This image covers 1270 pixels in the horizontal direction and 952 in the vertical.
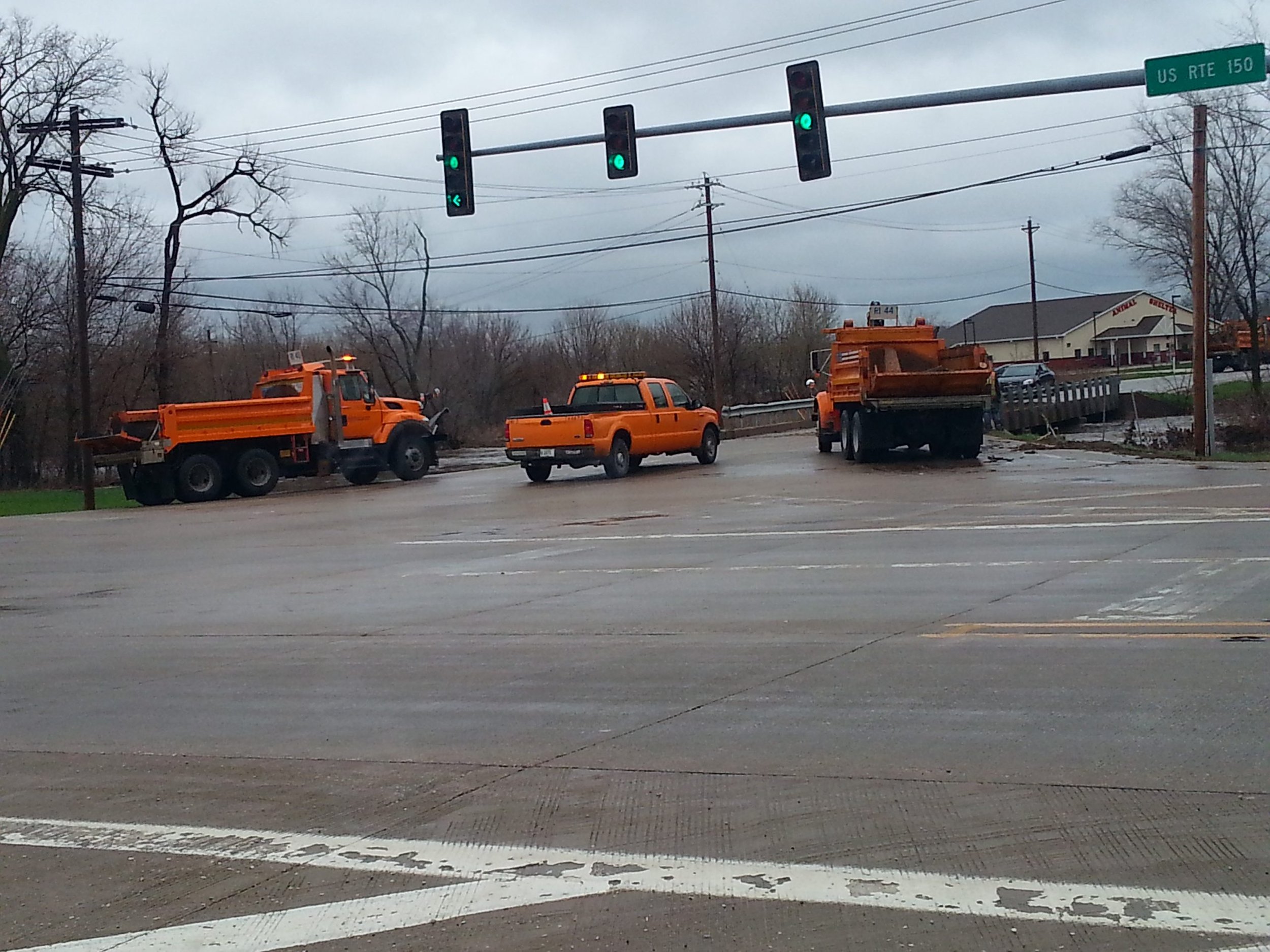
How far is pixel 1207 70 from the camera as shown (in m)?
17.5

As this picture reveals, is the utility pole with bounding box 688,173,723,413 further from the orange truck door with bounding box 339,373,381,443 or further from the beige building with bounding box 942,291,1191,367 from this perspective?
the beige building with bounding box 942,291,1191,367

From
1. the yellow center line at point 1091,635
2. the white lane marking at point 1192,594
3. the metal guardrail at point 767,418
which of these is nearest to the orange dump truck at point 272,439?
the metal guardrail at point 767,418

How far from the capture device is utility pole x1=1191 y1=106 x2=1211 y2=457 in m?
25.5

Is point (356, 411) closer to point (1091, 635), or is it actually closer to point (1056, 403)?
point (1056, 403)

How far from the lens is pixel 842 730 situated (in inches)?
276

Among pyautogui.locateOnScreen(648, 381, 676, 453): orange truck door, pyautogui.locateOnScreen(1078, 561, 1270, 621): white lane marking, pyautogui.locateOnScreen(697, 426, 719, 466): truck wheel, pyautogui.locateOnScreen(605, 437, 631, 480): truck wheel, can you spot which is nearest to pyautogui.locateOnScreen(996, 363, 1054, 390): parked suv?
pyautogui.locateOnScreen(697, 426, 719, 466): truck wheel

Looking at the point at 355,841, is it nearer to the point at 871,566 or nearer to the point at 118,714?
the point at 118,714

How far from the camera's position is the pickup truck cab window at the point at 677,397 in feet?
96.8

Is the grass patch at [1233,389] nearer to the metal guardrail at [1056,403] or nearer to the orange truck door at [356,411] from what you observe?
the metal guardrail at [1056,403]

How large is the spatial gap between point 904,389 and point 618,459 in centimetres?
600

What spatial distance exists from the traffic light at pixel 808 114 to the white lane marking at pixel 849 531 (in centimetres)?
663

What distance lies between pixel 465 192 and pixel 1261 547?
14.6 metres

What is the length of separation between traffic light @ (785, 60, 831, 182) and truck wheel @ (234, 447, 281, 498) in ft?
51.6

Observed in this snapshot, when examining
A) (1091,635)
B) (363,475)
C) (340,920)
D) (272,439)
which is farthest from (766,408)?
(340,920)
